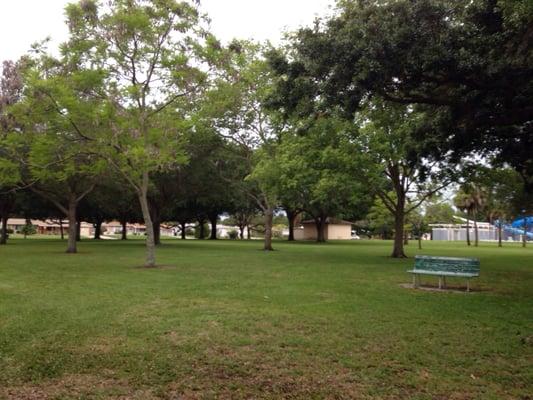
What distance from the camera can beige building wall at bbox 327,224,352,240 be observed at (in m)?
77.1

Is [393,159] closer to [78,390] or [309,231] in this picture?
[78,390]

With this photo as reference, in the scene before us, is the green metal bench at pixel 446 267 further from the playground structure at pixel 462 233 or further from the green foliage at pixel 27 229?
the playground structure at pixel 462 233

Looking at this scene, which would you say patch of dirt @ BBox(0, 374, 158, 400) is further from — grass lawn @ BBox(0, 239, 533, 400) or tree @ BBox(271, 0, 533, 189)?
tree @ BBox(271, 0, 533, 189)

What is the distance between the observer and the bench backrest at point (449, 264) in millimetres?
12095

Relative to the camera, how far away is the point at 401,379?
531 centimetres

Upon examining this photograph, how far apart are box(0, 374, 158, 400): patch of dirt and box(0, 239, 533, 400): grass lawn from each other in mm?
10

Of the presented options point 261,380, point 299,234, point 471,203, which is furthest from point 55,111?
point 299,234

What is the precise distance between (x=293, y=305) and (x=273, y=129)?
2368 cm

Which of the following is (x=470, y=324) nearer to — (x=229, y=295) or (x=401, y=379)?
(x=401, y=379)

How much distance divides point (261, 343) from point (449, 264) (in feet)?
24.7

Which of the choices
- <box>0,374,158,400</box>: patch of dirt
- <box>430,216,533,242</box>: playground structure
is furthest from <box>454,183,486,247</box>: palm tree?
<box>0,374,158,400</box>: patch of dirt

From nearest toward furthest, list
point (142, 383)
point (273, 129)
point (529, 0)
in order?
point (142, 383) → point (529, 0) → point (273, 129)

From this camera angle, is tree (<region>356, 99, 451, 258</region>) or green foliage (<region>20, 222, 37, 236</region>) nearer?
tree (<region>356, 99, 451, 258</region>)

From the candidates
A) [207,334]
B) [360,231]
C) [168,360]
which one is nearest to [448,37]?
[207,334]
